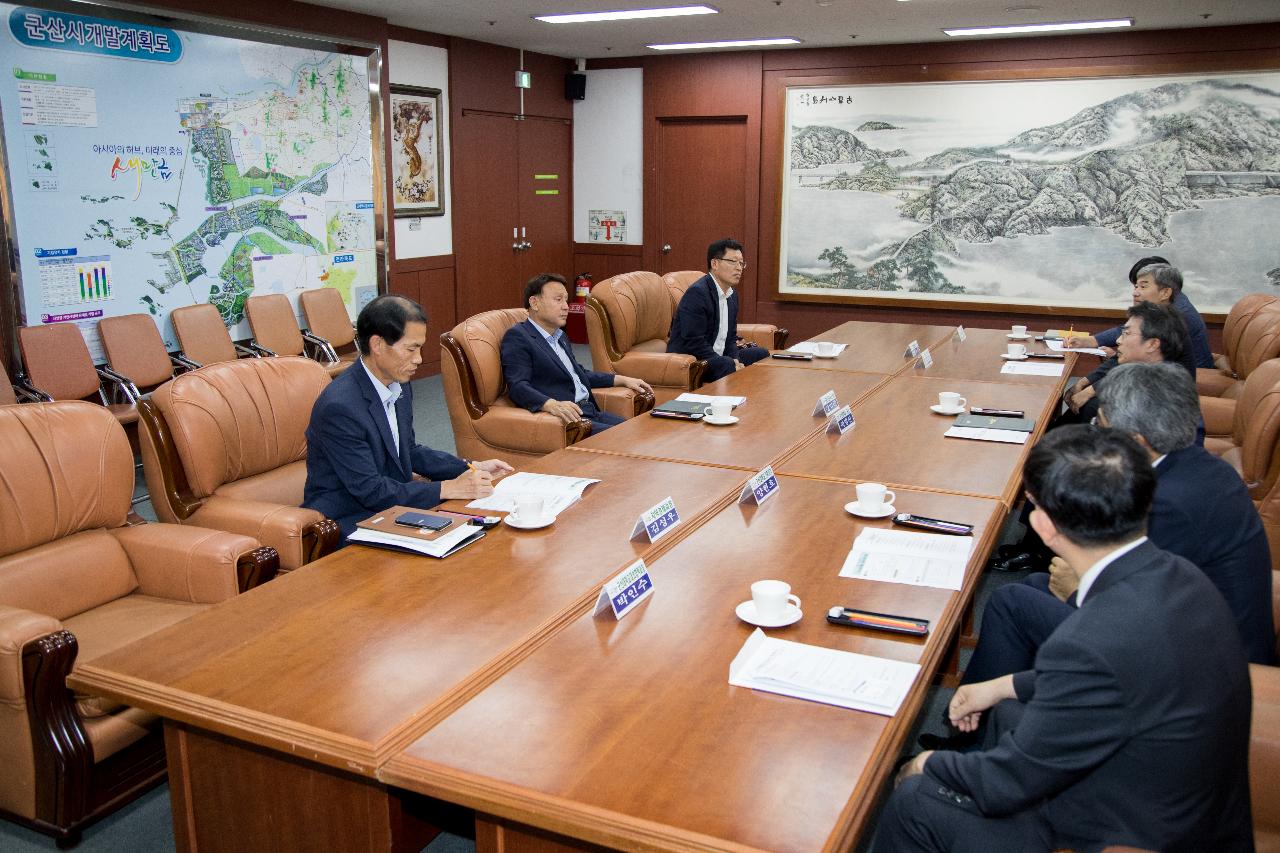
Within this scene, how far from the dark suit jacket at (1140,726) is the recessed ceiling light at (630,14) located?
5839 millimetres

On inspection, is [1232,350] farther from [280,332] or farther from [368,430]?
[280,332]

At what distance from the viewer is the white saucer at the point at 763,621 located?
2.07 m

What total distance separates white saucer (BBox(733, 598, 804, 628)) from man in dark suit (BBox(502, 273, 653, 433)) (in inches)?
93.0

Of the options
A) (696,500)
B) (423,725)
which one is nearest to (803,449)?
(696,500)

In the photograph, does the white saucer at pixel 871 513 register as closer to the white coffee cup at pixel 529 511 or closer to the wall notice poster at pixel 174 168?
the white coffee cup at pixel 529 511

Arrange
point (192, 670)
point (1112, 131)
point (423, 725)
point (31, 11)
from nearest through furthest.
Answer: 1. point (423, 725)
2. point (192, 670)
3. point (31, 11)
4. point (1112, 131)

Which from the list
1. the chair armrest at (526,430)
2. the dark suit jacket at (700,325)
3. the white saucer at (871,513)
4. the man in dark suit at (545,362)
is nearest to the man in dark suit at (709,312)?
the dark suit jacket at (700,325)

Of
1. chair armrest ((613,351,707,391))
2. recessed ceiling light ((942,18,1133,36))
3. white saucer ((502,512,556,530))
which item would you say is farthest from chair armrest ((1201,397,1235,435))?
white saucer ((502,512,556,530))

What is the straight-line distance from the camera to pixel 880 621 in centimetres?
207

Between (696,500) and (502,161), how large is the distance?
650 centimetres

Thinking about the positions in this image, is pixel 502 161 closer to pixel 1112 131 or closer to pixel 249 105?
pixel 249 105

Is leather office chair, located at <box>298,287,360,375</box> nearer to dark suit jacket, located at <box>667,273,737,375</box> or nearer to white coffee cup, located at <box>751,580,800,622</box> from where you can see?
dark suit jacket, located at <box>667,273,737,375</box>

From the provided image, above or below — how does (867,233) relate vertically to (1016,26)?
below

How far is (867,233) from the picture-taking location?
8.92 metres
